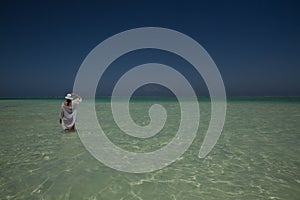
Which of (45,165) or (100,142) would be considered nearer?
(45,165)

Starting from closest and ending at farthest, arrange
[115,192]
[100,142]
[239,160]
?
[115,192], [239,160], [100,142]

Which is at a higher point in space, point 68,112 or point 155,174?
point 68,112

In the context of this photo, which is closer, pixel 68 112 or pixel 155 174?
pixel 155 174

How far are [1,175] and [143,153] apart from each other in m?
4.04

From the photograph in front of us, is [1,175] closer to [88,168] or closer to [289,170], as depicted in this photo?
[88,168]

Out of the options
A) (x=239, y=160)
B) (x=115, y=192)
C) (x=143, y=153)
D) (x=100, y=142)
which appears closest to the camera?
(x=115, y=192)

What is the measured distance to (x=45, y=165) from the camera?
19.8ft

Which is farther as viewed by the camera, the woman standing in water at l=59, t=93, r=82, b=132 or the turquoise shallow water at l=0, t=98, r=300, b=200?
the woman standing in water at l=59, t=93, r=82, b=132

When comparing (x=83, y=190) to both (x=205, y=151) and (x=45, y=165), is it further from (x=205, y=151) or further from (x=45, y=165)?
(x=205, y=151)

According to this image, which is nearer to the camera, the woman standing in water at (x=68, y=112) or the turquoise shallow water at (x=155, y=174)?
the turquoise shallow water at (x=155, y=174)

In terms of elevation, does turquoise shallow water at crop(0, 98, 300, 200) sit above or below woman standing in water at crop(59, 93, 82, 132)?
Answer: below

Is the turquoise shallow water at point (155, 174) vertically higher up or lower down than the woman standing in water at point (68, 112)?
lower down

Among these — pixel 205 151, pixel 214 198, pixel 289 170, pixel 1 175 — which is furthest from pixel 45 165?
pixel 289 170

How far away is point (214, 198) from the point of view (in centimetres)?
421
